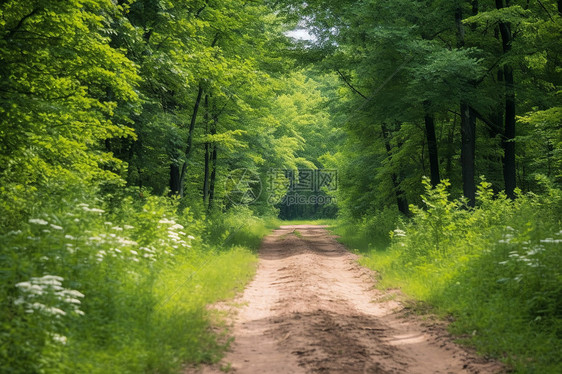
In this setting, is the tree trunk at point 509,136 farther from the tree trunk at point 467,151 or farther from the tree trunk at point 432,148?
the tree trunk at point 432,148

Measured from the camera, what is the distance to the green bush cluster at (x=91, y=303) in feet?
15.5

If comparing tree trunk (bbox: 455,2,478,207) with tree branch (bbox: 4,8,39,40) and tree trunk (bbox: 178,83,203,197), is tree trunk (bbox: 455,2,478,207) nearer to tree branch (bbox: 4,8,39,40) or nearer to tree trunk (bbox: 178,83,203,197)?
tree trunk (bbox: 178,83,203,197)

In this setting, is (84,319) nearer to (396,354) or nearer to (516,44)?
(396,354)

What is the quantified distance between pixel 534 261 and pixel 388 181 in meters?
19.1

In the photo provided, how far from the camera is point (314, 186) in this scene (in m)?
70.8

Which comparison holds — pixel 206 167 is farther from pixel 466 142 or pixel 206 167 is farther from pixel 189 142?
pixel 466 142

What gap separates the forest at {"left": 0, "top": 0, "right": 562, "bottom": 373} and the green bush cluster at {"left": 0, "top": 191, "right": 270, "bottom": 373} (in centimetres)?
3

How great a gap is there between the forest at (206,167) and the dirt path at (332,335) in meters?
0.45

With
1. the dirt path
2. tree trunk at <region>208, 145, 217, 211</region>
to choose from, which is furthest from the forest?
tree trunk at <region>208, 145, 217, 211</region>

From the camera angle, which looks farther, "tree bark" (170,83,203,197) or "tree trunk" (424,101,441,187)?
"tree bark" (170,83,203,197)

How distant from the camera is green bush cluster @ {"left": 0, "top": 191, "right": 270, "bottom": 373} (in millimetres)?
4711

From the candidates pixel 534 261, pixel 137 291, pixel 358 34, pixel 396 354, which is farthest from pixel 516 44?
pixel 137 291

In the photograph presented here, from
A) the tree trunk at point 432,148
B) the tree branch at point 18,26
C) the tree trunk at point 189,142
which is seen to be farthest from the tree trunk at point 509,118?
the tree branch at point 18,26

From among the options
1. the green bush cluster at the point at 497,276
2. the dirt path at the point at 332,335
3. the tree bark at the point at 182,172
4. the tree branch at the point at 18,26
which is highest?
the tree branch at the point at 18,26
